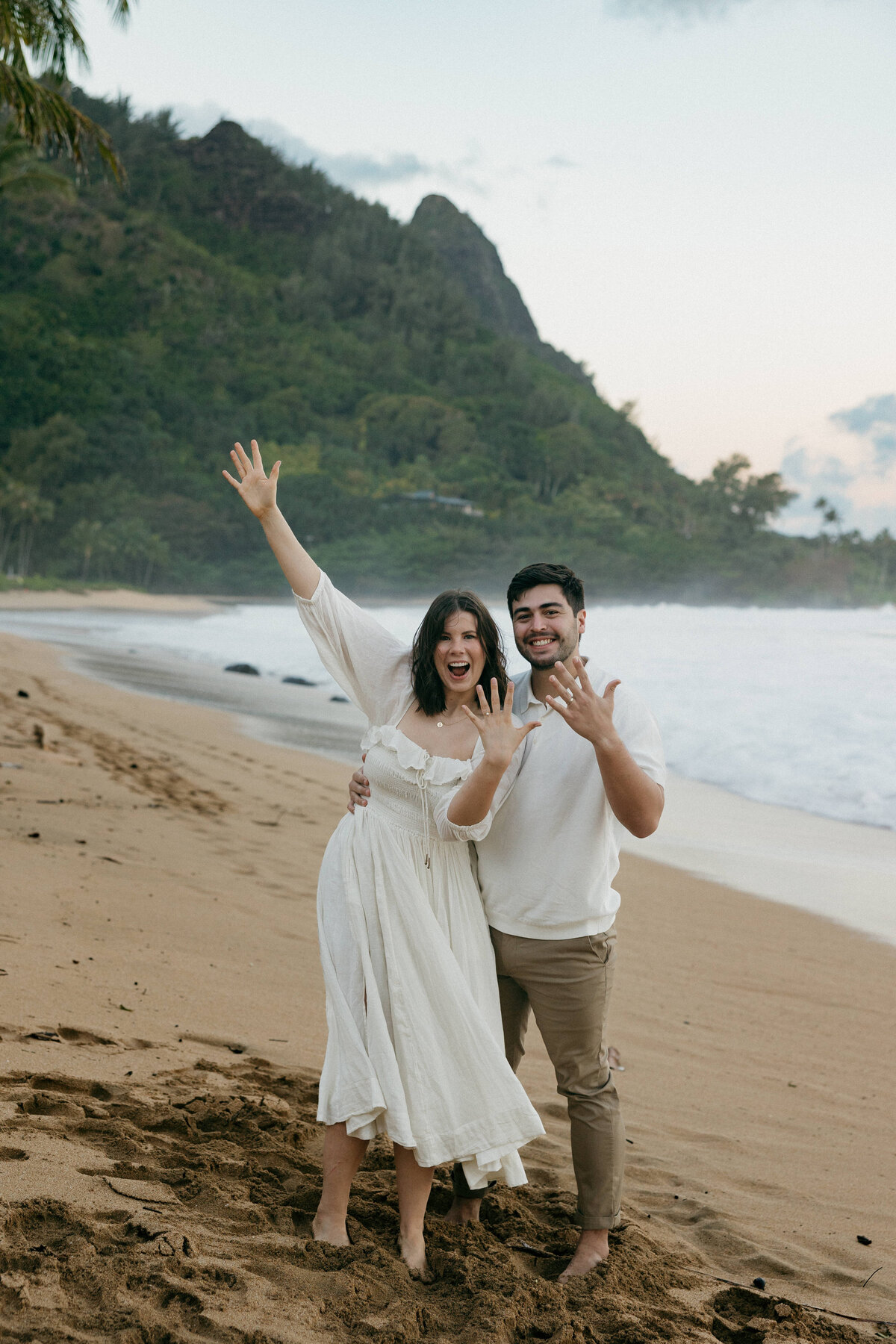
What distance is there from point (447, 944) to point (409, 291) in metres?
124

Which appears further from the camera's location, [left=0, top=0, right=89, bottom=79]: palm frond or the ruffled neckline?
[left=0, top=0, right=89, bottom=79]: palm frond

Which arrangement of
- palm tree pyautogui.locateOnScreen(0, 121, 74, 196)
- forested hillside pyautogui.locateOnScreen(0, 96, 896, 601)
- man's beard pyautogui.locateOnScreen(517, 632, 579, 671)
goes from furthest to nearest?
forested hillside pyautogui.locateOnScreen(0, 96, 896, 601) → palm tree pyautogui.locateOnScreen(0, 121, 74, 196) → man's beard pyautogui.locateOnScreen(517, 632, 579, 671)

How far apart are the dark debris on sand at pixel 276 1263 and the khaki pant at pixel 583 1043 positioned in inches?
7.1

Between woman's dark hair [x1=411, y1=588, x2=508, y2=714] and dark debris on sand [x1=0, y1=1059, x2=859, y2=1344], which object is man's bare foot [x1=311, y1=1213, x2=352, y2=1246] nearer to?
dark debris on sand [x1=0, y1=1059, x2=859, y2=1344]

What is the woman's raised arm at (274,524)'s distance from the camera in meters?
2.84

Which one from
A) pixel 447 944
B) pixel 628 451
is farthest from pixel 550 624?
pixel 628 451

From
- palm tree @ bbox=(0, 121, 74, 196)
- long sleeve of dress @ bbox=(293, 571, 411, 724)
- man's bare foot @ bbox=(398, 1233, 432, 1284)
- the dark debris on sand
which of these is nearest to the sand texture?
palm tree @ bbox=(0, 121, 74, 196)

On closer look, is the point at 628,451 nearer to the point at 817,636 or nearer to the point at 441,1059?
the point at 817,636

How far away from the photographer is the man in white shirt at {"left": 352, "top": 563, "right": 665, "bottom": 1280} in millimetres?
2664

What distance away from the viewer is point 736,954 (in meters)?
5.62

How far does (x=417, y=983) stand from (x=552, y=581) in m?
1.10

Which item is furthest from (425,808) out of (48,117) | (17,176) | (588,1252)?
(17,176)

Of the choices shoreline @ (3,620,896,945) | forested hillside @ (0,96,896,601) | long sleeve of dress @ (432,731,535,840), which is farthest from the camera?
forested hillside @ (0,96,896,601)

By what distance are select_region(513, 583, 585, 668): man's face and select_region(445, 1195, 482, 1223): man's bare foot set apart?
1478 mm
